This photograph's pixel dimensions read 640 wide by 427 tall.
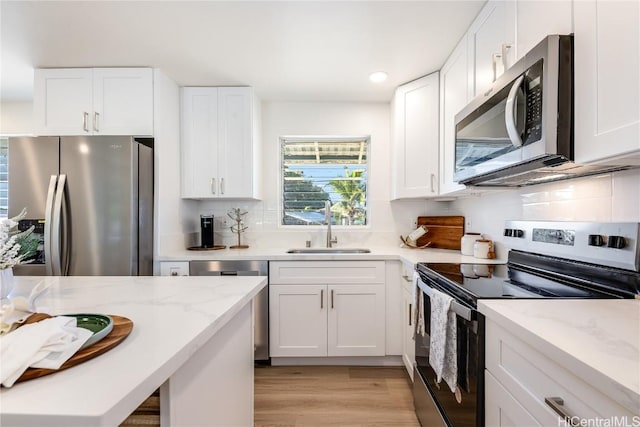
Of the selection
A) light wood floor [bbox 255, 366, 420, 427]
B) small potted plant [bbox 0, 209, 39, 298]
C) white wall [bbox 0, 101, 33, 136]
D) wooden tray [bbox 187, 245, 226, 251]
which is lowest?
light wood floor [bbox 255, 366, 420, 427]

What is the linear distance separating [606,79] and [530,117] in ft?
0.76

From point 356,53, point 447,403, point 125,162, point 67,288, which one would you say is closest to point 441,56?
point 356,53

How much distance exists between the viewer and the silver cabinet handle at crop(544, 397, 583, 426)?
2.03ft

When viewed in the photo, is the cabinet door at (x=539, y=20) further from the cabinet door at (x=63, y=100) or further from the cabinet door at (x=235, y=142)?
the cabinet door at (x=63, y=100)

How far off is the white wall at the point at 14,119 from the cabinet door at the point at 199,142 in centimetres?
173

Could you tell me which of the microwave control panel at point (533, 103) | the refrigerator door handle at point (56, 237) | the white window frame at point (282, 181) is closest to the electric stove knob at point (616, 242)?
the microwave control panel at point (533, 103)

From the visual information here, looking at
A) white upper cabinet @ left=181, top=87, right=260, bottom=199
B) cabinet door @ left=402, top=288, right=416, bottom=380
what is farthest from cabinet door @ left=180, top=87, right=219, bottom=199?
cabinet door @ left=402, top=288, right=416, bottom=380

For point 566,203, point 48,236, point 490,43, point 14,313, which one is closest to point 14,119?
point 48,236

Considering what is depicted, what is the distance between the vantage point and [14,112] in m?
2.91

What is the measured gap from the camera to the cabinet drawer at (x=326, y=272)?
2.34 metres

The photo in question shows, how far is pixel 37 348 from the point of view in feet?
1.84

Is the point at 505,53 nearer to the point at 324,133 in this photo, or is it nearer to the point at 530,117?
the point at 530,117

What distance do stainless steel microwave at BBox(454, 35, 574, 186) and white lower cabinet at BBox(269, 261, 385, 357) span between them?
49.0 inches

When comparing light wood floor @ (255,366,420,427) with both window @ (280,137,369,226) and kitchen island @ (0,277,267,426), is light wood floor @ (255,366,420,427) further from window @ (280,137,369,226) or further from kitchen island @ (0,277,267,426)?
window @ (280,137,369,226)
